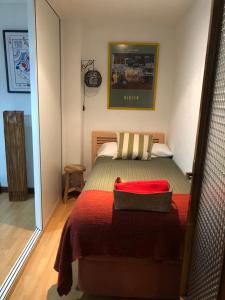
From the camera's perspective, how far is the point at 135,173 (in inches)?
98.1

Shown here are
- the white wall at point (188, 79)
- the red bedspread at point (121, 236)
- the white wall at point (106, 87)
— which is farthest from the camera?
the white wall at point (106, 87)

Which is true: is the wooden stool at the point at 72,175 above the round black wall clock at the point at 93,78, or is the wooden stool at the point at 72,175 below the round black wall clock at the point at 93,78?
below

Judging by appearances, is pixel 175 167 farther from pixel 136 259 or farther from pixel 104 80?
pixel 104 80

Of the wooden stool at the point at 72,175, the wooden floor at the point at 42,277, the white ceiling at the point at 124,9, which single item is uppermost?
the white ceiling at the point at 124,9

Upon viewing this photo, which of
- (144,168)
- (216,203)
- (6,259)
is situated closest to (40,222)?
(6,259)

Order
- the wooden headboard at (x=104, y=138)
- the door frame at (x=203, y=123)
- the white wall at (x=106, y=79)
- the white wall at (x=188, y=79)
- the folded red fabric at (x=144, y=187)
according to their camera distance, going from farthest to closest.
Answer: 1. the wooden headboard at (x=104, y=138)
2. the white wall at (x=106, y=79)
3. the white wall at (x=188, y=79)
4. the folded red fabric at (x=144, y=187)
5. the door frame at (x=203, y=123)

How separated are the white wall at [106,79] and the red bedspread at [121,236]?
6.76 feet

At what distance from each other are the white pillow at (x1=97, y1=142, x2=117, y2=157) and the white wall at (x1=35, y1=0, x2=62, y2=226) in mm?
574

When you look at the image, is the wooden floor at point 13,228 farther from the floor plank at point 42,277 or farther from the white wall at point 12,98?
the white wall at point 12,98

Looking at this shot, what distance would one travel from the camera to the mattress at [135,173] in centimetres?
215

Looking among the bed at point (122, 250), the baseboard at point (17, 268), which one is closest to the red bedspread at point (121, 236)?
the bed at point (122, 250)

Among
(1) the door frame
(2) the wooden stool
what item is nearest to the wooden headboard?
(2) the wooden stool

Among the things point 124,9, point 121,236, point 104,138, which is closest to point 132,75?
point 124,9

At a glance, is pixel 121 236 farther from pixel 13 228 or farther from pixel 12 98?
pixel 12 98
